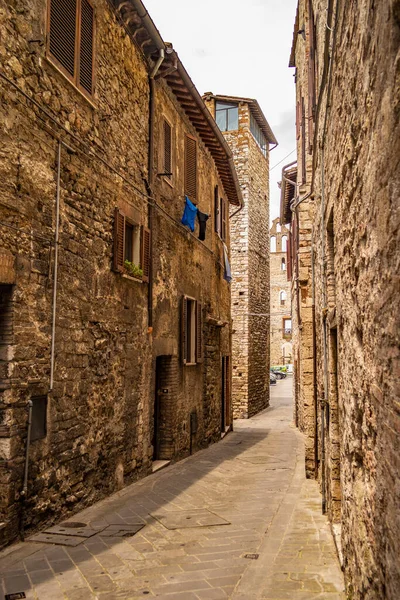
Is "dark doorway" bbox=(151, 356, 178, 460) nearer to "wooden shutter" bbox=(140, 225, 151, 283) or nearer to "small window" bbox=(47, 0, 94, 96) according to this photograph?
"wooden shutter" bbox=(140, 225, 151, 283)

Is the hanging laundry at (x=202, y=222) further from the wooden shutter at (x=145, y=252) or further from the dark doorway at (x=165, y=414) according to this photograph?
the dark doorway at (x=165, y=414)

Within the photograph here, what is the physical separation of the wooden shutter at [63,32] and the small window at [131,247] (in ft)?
6.93

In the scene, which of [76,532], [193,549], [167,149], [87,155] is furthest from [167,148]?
[193,549]

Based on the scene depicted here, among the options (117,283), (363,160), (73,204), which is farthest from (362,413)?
(117,283)

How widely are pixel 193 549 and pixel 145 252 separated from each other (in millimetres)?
4929

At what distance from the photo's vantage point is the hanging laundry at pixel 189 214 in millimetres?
11344

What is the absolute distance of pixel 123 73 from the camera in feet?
28.2

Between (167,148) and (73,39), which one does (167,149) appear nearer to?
(167,148)

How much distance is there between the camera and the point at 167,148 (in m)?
10.7

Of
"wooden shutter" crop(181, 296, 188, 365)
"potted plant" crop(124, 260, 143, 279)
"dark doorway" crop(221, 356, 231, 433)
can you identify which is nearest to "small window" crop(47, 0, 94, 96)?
"potted plant" crop(124, 260, 143, 279)

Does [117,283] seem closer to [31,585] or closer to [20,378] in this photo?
[20,378]

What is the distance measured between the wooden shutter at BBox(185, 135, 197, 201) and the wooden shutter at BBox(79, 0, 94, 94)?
4556 mm

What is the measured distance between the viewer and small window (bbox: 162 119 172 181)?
10.5 meters

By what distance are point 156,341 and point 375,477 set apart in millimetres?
6968
